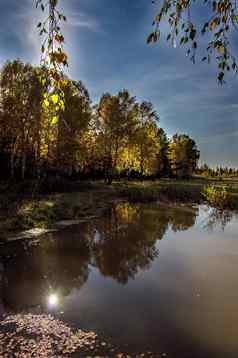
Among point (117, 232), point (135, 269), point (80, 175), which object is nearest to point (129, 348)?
point (135, 269)

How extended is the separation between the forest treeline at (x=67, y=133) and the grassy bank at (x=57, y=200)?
413 centimetres

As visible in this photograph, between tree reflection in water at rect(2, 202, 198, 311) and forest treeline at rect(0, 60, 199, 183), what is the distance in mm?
10051

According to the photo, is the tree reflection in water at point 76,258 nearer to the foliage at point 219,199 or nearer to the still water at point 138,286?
the still water at point 138,286

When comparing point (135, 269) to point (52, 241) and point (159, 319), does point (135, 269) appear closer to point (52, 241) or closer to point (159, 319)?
point (159, 319)

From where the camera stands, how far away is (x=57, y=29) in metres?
2.63

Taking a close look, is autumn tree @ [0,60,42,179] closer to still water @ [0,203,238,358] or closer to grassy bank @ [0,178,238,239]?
grassy bank @ [0,178,238,239]

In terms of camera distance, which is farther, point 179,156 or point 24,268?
point 179,156

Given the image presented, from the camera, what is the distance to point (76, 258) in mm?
9008

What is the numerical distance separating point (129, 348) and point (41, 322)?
164 cm

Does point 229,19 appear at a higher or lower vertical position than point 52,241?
higher

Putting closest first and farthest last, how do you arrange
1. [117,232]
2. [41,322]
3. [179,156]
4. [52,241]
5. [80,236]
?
[41,322]
[52,241]
[80,236]
[117,232]
[179,156]

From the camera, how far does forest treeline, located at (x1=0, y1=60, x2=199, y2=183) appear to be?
2669 cm

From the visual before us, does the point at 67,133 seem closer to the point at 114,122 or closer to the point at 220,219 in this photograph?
the point at 114,122

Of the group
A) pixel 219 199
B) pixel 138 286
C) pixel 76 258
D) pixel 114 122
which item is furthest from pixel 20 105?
pixel 138 286
